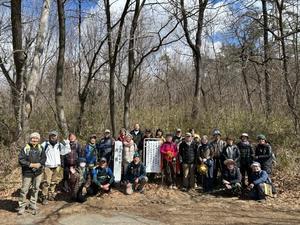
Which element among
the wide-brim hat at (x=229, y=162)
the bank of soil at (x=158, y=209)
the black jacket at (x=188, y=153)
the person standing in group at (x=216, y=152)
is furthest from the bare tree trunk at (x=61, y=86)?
the wide-brim hat at (x=229, y=162)

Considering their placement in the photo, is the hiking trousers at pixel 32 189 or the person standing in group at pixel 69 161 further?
the person standing in group at pixel 69 161

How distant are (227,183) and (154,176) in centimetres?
233

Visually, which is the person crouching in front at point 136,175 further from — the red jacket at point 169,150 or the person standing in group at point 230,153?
the person standing in group at point 230,153

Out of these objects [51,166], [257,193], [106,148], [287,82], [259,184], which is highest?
[287,82]

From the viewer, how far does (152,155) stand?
12289 millimetres

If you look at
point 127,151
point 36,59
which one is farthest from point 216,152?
point 36,59

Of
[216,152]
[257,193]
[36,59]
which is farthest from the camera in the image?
[36,59]

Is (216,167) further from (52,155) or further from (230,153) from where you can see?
(52,155)

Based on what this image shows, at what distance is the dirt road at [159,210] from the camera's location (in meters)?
9.16

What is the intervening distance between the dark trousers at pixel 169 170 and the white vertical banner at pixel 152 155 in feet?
0.62

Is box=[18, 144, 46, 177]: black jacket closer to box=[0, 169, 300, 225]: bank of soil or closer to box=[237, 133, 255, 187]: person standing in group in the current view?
box=[0, 169, 300, 225]: bank of soil

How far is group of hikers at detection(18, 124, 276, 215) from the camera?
10773mm

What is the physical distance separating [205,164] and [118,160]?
8.20 feet

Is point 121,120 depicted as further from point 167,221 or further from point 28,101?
point 167,221
